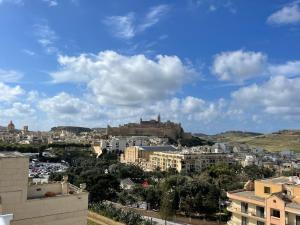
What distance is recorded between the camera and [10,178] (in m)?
17.7

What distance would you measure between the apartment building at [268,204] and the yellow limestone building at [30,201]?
1359 cm

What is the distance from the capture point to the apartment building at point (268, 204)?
25.5 m

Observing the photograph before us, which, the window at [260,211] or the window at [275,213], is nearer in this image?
the window at [275,213]

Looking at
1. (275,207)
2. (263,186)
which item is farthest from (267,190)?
(275,207)

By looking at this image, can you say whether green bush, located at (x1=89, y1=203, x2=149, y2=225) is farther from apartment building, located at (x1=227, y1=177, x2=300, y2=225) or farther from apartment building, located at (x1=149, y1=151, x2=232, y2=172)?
apartment building, located at (x1=149, y1=151, x2=232, y2=172)

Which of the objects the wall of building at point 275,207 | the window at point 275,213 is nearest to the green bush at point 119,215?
the wall of building at point 275,207

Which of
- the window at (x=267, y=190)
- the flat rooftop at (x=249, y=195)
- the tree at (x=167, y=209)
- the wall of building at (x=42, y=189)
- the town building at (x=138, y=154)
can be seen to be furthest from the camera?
the town building at (x=138, y=154)

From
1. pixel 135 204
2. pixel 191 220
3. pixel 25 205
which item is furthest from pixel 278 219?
pixel 135 204

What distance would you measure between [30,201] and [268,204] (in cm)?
1667

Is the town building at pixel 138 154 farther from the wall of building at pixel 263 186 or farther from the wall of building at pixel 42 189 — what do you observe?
the wall of building at pixel 42 189

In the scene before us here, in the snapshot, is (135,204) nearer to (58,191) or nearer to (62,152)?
(58,191)

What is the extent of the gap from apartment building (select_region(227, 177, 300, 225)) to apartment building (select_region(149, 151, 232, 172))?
69458 mm

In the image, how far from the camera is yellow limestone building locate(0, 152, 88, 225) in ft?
57.6

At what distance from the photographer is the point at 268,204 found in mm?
26750
